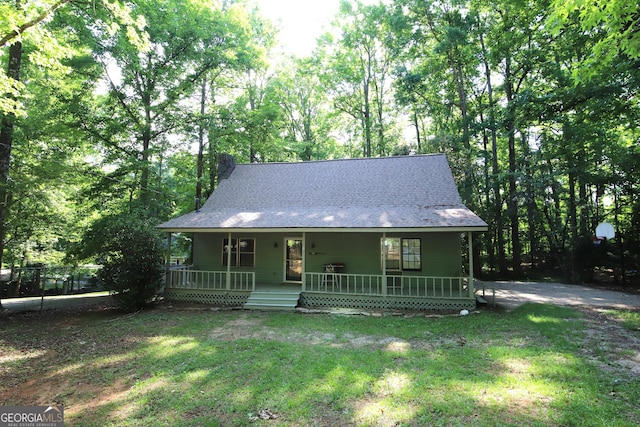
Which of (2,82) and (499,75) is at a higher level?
(499,75)

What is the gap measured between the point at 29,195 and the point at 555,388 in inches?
616

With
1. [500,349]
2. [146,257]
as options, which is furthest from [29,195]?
[500,349]

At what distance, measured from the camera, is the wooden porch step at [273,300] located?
10852 mm

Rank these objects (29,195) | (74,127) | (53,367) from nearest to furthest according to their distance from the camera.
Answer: (53,367), (29,195), (74,127)

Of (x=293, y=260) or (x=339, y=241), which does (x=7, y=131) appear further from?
(x=339, y=241)

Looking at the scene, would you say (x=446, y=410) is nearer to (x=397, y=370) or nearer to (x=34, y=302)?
(x=397, y=370)

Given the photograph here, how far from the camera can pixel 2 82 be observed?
696 cm

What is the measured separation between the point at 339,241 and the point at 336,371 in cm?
729

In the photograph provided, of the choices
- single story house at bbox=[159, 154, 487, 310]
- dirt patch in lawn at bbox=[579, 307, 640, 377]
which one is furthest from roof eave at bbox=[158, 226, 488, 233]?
dirt patch in lawn at bbox=[579, 307, 640, 377]

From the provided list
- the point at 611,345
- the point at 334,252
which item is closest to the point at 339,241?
the point at 334,252

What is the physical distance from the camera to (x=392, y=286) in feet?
38.0

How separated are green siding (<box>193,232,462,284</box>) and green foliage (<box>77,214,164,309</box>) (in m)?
2.46

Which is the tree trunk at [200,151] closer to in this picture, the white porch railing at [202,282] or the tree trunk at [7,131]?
the white porch railing at [202,282]

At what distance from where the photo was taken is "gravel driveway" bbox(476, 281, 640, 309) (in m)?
11.0
